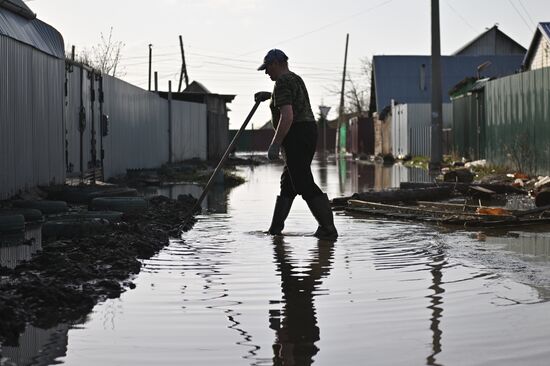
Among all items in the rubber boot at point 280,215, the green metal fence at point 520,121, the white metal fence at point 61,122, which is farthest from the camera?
the green metal fence at point 520,121

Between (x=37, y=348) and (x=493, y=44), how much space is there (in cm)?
8121

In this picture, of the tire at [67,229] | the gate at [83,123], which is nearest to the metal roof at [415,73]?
the gate at [83,123]

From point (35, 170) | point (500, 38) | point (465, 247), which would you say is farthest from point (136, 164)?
point (500, 38)

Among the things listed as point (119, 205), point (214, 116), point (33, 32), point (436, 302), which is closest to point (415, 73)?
point (214, 116)

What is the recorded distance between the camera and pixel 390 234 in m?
10.7

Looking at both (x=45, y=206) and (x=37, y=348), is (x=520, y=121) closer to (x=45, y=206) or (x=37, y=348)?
(x=45, y=206)

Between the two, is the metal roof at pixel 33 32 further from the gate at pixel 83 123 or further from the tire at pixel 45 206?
the tire at pixel 45 206

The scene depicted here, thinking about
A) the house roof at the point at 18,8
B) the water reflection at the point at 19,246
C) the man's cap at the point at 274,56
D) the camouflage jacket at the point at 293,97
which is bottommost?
the water reflection at the point at 19,246

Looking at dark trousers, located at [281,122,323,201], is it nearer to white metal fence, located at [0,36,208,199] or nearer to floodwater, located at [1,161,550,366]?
floodwater, located at [1,161,550,366]

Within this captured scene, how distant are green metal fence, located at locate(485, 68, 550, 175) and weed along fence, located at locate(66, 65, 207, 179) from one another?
339 inches

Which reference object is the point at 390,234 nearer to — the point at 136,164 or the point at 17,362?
the point at 17,362

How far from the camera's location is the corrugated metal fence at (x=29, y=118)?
13.3 m

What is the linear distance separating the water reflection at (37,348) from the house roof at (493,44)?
79825 mm

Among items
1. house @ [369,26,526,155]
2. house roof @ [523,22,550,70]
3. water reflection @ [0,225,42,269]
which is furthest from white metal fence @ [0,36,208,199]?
house @ [369,26,526,155]
